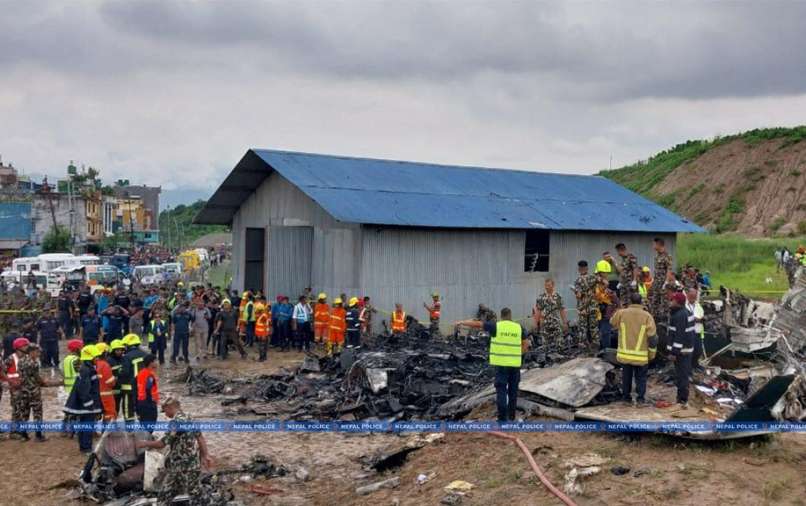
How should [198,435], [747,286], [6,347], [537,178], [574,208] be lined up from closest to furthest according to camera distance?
[198,435] < [6,347] < [574,208] < [537,178] < [747,286]

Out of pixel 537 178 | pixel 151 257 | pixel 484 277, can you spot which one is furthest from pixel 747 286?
pixel 151 257

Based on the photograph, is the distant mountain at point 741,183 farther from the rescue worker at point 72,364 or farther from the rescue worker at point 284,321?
A: the rescue worker at point 72,364

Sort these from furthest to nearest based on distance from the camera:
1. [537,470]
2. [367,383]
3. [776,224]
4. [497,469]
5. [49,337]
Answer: [776,224]
[49,337]
[367,383]
[497,469]
[537,470]

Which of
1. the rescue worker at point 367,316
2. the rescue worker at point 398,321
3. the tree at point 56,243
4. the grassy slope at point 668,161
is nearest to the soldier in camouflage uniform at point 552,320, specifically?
the rescue worker at point 398,321

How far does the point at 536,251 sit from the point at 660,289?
11.5 metres

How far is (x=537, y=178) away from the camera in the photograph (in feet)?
103

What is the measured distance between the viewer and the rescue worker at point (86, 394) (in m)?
11.8

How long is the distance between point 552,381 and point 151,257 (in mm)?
47287

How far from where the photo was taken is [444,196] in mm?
25922

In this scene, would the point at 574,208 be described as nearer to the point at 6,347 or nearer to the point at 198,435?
the point at 6,347

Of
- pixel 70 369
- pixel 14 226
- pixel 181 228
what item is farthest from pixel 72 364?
pixel 181 228

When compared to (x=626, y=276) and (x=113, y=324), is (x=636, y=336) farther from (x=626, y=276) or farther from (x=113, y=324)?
(x=113, y=324)

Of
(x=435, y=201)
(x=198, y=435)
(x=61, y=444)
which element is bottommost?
(x=61, y=444)

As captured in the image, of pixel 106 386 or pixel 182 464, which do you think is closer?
pixel 182 464
